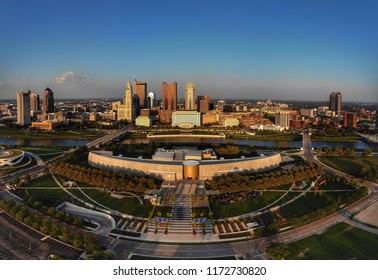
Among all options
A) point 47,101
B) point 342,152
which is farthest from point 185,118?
point 47,101

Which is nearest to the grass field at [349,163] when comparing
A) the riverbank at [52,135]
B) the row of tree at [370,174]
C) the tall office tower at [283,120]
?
the row of tree at [370,174]

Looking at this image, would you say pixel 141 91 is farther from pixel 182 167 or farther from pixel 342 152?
pixel 182 167

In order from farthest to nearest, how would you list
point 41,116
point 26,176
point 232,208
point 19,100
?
point 41,116
point 19,100
point 26,176
point 232,208

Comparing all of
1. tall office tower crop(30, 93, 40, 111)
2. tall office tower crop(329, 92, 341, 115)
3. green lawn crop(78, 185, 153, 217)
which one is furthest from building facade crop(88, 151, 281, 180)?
tall office tower crop(329, 92, 341, 115)

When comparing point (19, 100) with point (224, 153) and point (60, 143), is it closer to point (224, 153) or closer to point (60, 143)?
point (60, 143)

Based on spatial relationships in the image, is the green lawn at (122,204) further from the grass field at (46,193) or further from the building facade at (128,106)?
the building facade at (128,106)

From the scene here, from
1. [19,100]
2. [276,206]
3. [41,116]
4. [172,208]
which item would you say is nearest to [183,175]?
[172,208]
